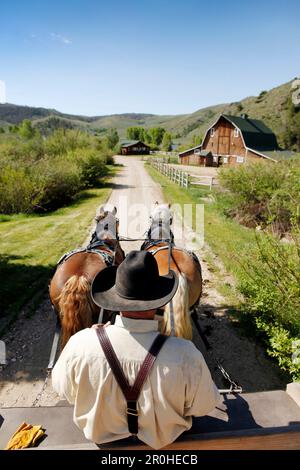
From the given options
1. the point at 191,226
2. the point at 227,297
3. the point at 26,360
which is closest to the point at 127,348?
the point at 26,360

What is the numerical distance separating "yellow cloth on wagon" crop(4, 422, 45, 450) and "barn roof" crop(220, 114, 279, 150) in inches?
1710

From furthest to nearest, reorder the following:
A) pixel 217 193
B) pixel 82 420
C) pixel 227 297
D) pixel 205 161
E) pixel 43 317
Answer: pixel 205 161 < pixel 217 193 < pixel 227 297 < pixel 43 317 < pixel 82 420

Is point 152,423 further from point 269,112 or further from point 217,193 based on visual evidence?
point 269,112

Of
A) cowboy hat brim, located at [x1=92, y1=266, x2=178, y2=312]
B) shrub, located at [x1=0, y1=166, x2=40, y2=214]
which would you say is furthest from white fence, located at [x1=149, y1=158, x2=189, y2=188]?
cowboy hat brim, located at [x1=92, y1=266, x2=178, y2=312]

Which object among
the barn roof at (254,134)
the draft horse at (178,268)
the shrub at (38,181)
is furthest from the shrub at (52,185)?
the barn roof at (254,134)

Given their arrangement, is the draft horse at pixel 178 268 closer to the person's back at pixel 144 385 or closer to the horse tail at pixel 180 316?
the horse tail at pixel 180 316

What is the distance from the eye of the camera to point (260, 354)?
448cm

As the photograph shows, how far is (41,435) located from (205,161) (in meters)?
48.5

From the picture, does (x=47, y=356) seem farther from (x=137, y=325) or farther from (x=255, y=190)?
(x=255, y=190)

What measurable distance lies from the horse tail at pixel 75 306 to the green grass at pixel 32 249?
8.23 ft

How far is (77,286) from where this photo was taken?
3.35m

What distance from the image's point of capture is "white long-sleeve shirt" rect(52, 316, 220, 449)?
5.54 ft

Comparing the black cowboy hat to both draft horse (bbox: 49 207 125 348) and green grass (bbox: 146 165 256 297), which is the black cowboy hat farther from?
green grass (bbox: 146 165 256 297)

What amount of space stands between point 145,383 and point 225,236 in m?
8.94
